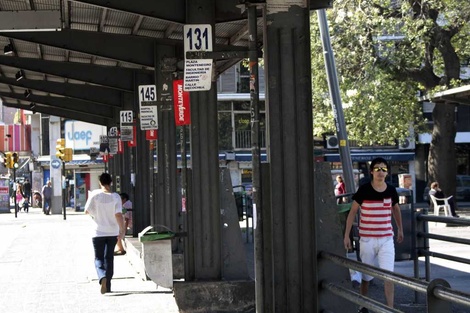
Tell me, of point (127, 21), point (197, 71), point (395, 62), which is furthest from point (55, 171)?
point (197, 71)

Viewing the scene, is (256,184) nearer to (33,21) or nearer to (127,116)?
Result: (33,21)

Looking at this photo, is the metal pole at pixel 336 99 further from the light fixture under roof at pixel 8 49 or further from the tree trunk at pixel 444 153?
the tree trunk at pixel 444 153

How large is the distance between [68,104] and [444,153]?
14847mm

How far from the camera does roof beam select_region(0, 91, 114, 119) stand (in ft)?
85.4

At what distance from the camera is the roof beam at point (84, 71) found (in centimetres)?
1905

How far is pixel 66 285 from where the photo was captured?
1400 centimetres

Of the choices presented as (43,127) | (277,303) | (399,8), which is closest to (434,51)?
(399,8)

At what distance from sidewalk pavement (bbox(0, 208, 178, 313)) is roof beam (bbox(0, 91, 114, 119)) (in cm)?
542

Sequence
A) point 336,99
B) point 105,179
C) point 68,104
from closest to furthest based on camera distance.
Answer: point 105,179, point 336,99, point 68,104

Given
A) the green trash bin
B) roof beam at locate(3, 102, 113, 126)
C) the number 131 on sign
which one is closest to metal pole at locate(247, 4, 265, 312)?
the number 131 on sign

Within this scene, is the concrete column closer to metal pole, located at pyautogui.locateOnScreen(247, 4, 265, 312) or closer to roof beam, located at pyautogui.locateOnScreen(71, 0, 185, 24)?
roof beam, located at pyautogui.locateOnScreen(71, 0, 185, 24)

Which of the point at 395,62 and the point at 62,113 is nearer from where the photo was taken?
the point at 62,113

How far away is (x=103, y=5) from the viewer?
1200cm

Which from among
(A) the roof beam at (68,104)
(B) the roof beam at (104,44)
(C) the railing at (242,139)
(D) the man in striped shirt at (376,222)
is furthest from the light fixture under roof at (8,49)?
(C) the railing at (242,139)
